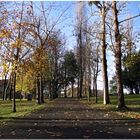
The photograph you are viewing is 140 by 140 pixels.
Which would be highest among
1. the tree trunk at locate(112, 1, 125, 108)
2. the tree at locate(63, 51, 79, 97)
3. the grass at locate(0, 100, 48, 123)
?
the tree at locate(63, 51, 79, 97)

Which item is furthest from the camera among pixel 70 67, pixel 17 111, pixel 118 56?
pixel 70 67

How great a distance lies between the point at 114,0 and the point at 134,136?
18.8m

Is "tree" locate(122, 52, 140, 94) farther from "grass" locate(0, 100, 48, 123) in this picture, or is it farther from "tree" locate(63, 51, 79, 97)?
"grass" locate(0, 100, 48, 123)

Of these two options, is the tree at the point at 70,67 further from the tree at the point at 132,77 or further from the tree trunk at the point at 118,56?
the tree trunk at the point at 118,56

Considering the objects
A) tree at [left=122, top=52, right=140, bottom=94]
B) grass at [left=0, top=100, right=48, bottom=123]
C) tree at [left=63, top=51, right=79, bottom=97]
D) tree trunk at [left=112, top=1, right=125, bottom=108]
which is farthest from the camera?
tree at [left=63, top=51, right=79, bottom=97]

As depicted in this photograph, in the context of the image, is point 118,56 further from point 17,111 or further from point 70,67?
point 70,67

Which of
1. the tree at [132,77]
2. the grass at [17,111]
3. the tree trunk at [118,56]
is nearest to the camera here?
the grass at [17,111]

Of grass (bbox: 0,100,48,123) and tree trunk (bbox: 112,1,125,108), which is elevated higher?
tree trunk (bbox: 112,1,125,108)

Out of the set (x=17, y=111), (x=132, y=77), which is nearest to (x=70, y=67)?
(x=132, y=77)

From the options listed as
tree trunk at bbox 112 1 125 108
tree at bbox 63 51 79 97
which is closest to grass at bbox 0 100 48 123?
tree trunk at bbox 112 1 125 108

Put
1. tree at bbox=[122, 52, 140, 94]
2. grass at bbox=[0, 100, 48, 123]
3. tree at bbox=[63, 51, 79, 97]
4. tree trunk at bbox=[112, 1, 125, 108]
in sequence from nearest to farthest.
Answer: grass at bbox=[0, 100, 48, 123] < tree trunk at bbox=[112, 1, 125, 108] < tree at bbox=[122, 52, 140, 94] < tree at bbox=[63, 51, 79, 97]

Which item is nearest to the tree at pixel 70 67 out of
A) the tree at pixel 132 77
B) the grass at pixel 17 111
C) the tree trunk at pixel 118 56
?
the tree at pixel 132 77

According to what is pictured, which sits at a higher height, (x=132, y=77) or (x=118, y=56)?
(x=132, y=77)

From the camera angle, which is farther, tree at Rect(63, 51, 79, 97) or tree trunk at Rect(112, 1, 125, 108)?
tree at Rect(63, 51, 79, 97)
